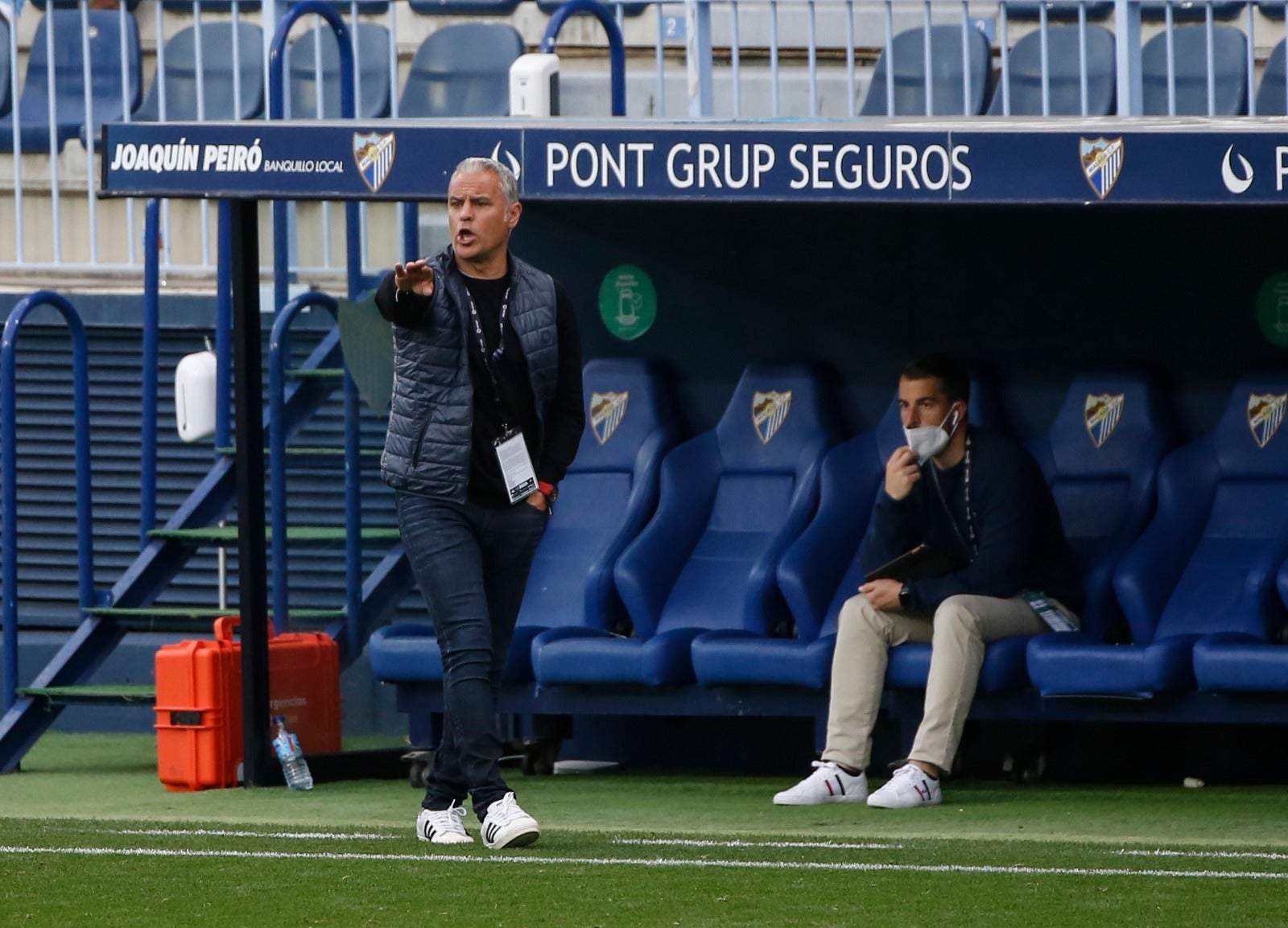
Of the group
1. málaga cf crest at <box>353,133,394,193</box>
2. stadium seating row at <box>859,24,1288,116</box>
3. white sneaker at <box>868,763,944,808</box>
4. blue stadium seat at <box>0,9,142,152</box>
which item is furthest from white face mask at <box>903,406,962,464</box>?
blue stadium seat at <box>0,9,142,152</box>

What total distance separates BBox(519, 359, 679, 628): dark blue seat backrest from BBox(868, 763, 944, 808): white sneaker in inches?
60.6

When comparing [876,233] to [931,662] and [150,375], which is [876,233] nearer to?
[931,662]

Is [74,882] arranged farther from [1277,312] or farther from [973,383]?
[1277,312]

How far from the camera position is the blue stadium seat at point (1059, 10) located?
11.1 meters

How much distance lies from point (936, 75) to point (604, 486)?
3137mm

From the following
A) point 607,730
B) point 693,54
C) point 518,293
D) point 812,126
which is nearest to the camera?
point 518,293

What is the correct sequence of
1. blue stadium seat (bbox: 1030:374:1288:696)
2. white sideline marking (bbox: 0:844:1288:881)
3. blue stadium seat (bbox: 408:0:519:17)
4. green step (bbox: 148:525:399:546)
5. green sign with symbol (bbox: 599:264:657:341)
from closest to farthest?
white sideline marking (bbox: 0:844:1288:881) < blue stadium seat (bbox: 1030:374:1288:696) < green step (bbox: 148:525:399:546) < green sign with symbol (bbox: 599:264:657:341) < blue stadium seat (bbox: 408:0:519:17)

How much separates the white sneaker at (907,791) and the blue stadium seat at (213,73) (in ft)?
18.4

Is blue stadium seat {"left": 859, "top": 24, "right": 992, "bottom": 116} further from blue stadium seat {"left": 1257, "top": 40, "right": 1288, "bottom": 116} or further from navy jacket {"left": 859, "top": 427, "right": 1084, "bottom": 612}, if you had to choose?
navy jacket {"left": 859, "top": 427, "right": 1084, "bottom": 612}

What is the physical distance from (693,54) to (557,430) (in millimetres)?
4185

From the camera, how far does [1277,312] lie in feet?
28.8

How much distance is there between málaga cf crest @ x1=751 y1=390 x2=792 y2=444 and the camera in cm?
910

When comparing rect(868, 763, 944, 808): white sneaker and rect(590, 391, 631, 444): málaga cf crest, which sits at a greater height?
rect(590, 391, 631, 444): málaga cf crest

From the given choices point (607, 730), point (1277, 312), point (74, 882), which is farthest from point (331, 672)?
point (1277, 312)
